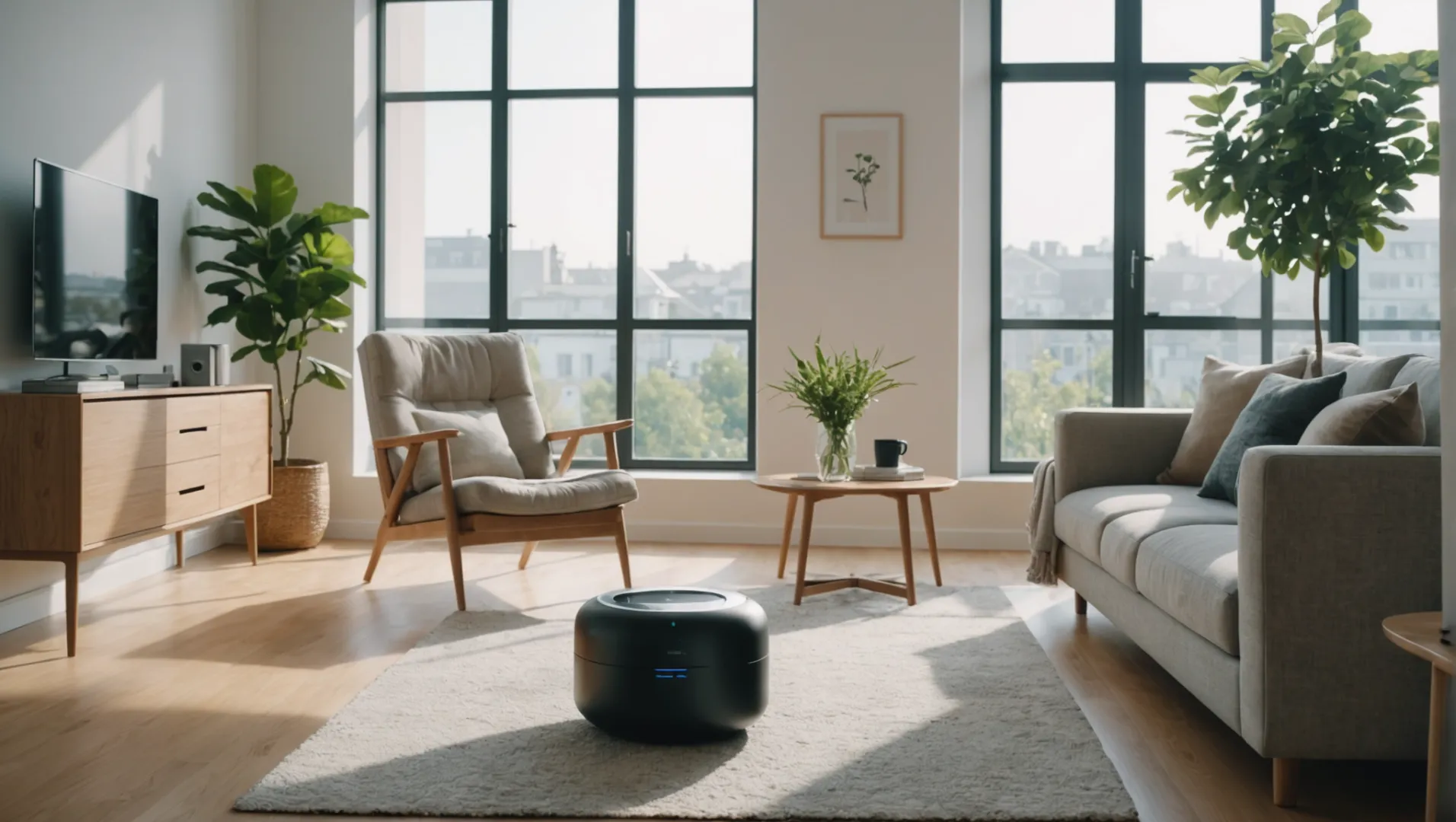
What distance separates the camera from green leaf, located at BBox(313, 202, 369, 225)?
195 inches

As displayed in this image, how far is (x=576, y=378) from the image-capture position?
18.7 feet

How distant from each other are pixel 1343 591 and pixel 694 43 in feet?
14.4

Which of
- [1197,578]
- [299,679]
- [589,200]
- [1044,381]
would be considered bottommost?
[299,679]

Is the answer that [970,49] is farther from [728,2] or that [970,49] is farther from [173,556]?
[173,556]

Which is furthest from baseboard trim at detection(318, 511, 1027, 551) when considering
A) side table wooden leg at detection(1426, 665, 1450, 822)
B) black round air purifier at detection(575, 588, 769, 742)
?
side table wooden leg at detection(1426, 665, 1450, 822)

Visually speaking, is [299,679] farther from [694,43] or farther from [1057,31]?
[1057,31]

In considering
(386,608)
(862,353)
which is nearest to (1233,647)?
(386,608)

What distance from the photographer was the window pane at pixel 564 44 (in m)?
5.68

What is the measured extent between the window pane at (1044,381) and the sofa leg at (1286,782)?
3463 millimetres

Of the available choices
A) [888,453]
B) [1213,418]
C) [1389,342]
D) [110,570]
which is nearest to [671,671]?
[888,453]

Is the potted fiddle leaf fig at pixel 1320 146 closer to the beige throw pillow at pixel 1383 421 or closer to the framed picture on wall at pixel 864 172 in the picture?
the beige throw pillow at pixel 1383 421

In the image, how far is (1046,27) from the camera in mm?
5484

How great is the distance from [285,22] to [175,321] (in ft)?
5.49

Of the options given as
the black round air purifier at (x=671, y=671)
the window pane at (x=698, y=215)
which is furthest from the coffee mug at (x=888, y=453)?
the window pane at (x=698, y=215)
